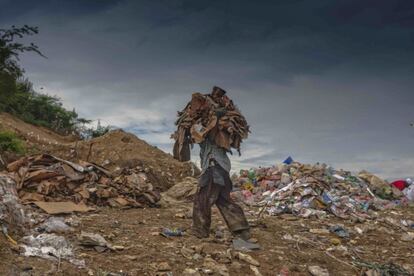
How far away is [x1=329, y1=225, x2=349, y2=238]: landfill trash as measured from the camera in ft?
28.1

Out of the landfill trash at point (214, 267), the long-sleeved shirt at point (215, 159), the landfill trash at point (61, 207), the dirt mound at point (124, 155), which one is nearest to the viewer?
the landfill trash at point (214, 267)

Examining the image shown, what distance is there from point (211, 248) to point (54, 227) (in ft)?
7.52

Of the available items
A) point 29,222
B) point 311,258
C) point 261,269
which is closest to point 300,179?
point 311,258

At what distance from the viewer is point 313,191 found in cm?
1126

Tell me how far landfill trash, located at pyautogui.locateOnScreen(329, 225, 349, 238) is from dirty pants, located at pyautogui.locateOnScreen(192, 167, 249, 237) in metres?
2.64

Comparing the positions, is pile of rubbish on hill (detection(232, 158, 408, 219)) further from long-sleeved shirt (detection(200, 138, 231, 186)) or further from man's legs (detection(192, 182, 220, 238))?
long-sleeved shirt (detection(200, 138, 231, 186))

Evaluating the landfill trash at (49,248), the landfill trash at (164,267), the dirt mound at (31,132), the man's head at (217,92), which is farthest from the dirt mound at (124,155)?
the landfill trash at (164,267)

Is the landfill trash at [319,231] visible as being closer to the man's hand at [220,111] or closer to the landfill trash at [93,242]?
the man's hand at [220,111]

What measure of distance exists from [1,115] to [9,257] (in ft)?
64.2

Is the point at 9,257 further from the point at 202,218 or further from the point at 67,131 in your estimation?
the point at 67,131

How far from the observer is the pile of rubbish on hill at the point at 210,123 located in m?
6.62

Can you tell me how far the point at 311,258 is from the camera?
6.71 m

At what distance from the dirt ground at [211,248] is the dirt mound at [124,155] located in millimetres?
5771

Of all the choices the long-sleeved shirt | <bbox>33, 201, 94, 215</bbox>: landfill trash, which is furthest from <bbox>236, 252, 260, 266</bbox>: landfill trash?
<bbox>33, 201, 94, 215</bbox>: landfill trash
